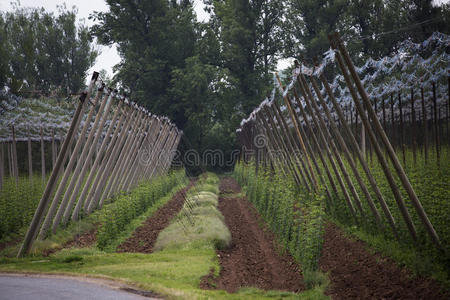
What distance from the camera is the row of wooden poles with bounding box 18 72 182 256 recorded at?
11250mm

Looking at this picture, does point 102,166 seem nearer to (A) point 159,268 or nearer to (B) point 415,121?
(A) point 159,268

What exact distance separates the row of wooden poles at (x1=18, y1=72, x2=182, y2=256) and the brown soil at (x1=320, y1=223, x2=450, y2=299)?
21.3ft

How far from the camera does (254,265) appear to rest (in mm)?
10578

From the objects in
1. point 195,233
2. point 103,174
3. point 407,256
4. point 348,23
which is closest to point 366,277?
point 407,256

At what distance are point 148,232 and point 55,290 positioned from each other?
8.06 metres

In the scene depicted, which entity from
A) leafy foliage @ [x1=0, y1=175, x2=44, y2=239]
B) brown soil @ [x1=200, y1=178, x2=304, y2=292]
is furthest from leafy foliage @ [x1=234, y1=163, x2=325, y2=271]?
leafy foliage @ [x1=0, y1=175, x2=44, y2=239]

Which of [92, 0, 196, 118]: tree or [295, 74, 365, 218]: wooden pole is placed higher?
[92, 0, 196, 118]: tree

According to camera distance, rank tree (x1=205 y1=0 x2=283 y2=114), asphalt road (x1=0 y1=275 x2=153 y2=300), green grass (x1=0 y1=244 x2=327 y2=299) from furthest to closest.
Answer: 1. tree (x1=205 y1=0 x2=283 y2=114)
2. green grass (x1=0 y1=244 x2=327 y2=299)
3. asphalt road (x1=0 y1=275 x2=153 y2=300)

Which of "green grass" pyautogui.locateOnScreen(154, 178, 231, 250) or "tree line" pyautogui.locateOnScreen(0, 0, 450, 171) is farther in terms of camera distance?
"tree line" pyautogui.locateOnScreen(0, 0, 450, 171)

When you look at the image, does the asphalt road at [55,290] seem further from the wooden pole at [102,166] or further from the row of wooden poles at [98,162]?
the wooden pole at [102,166]

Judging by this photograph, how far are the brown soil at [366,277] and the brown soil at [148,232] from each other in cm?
464

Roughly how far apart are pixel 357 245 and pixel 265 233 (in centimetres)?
528

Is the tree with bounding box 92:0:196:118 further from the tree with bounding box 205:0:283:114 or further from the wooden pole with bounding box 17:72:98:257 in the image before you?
the wooden pole with bounding box 17:72:98:257

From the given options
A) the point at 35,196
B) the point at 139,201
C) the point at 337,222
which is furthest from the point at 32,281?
the point at 139,201
